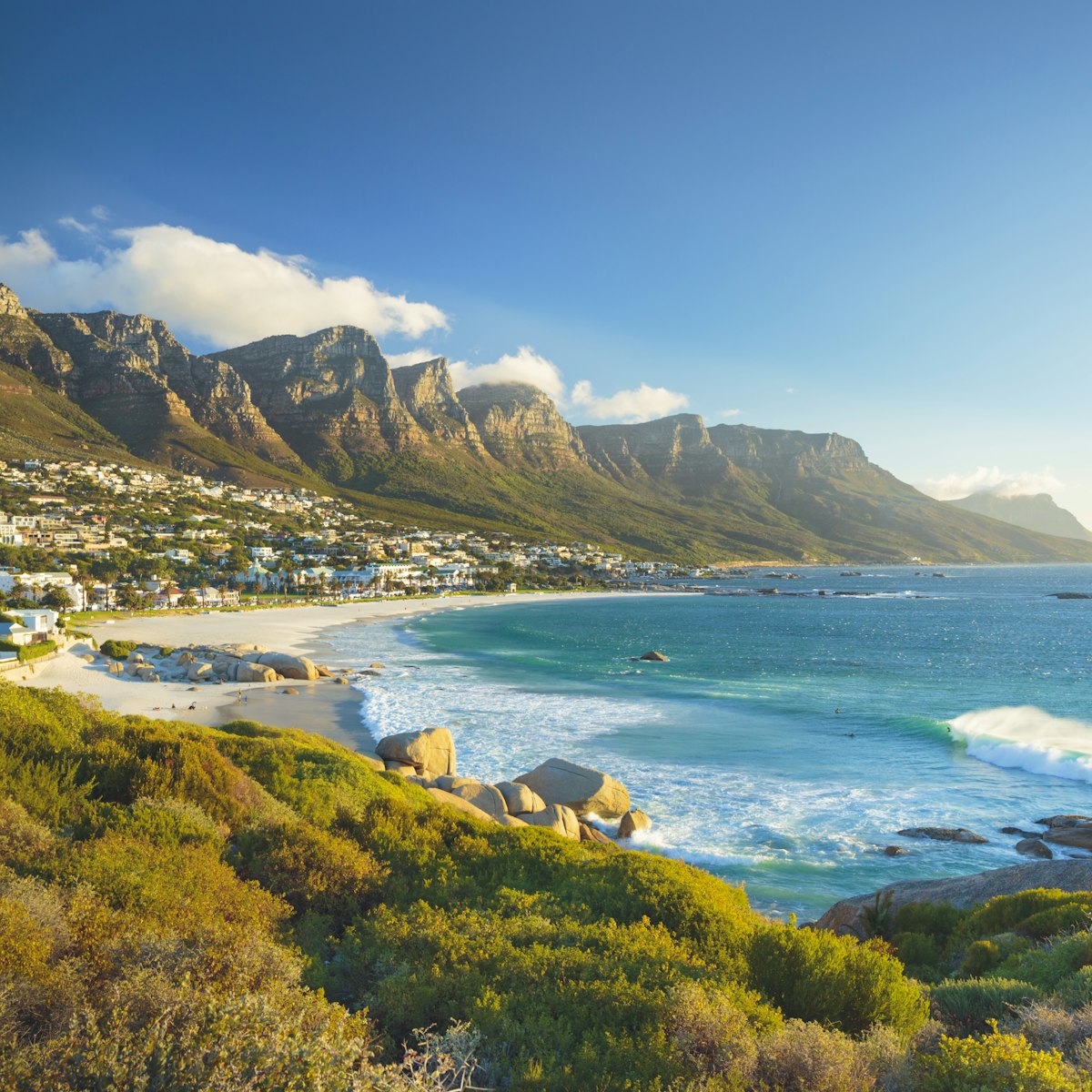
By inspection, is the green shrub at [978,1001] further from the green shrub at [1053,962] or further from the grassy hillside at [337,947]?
the grassy hillside at [337,947]

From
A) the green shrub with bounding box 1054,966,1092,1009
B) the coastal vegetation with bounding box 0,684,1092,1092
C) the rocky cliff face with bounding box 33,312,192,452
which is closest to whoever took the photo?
the coastal vegetation with bounding box 0,684,1092,1092

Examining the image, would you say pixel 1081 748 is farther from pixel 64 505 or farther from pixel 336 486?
pixel 336 486

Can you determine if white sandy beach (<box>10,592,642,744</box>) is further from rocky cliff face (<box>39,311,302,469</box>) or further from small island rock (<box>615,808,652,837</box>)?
rocky cliff face (<box>39,311,302,469</box>)

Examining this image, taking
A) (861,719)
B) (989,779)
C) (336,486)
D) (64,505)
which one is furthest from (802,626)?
(336,486)

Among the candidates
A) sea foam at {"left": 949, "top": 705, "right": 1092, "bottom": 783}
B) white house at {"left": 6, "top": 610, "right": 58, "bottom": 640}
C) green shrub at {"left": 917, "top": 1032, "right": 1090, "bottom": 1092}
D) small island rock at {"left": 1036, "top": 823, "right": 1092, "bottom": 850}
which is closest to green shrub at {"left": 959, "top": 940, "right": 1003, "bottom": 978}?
green shrub at {"left": 917, "top": 1032, "right": 1090, "bottom": 1092}

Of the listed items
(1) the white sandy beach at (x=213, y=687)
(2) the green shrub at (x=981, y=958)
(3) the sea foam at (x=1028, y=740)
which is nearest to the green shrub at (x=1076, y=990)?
(2) the green shrub at (x=981, y=958)

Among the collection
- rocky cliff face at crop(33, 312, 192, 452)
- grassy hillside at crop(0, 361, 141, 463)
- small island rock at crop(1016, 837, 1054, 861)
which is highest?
rocky cliff face at crop(33, 312, 192, 452)

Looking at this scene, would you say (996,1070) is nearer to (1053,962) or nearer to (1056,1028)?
(1056,1028)
